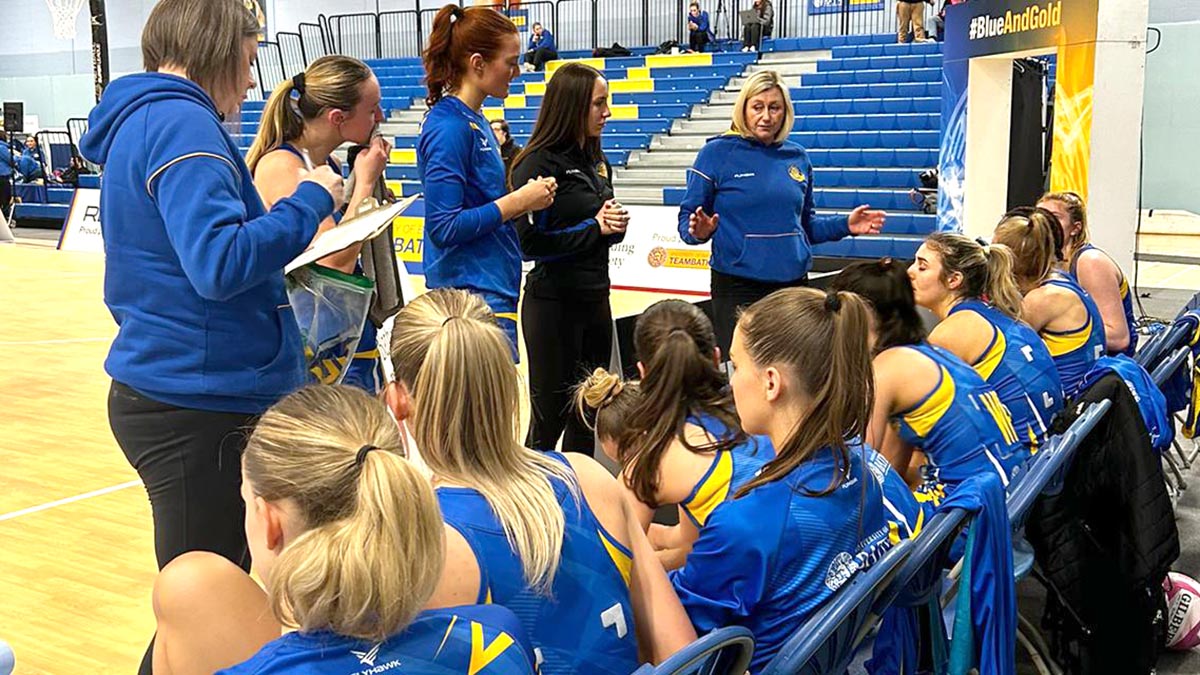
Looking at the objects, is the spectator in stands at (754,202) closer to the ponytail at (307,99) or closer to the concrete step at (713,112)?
the ponytail at (307,99)

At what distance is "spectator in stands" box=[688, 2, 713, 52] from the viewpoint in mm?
17656

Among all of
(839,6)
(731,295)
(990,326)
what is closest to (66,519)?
(731,295)

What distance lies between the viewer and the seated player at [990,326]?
288cm

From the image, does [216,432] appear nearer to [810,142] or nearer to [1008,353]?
[1008,353]

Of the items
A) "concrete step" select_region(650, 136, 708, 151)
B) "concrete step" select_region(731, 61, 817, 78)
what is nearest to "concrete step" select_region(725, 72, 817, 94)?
"concrete step" select_region(731, 61, 817, 78)

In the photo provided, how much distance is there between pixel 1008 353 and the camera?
9.47 feet

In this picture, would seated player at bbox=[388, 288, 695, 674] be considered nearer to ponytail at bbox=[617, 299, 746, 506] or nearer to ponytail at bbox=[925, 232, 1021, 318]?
ponytail at bbox=[617, 299, 746, 506]

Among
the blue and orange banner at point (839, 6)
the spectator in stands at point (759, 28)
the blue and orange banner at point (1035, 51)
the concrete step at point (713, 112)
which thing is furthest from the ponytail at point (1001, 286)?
the blue and orange banner at point (839, 6)

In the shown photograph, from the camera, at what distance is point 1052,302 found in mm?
3467

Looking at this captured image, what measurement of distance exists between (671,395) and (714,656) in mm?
1104

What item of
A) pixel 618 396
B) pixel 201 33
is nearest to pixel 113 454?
pixel 618 396

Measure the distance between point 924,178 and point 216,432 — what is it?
1001 cm

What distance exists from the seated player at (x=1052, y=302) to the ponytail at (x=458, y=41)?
5.84 feet

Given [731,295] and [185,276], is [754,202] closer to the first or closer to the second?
[731,295]
